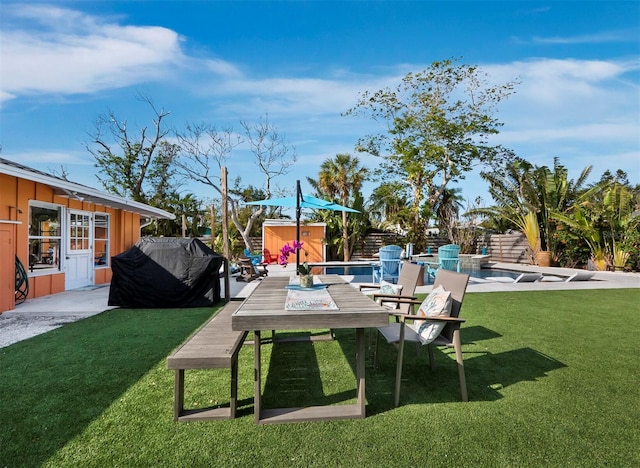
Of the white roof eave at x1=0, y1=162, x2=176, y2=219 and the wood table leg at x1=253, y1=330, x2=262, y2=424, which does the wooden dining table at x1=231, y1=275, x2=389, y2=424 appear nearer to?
the wood table leg at x1=253, y1=330, x2=262, y2=424

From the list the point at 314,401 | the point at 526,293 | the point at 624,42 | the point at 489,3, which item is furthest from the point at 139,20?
the point at 624,42

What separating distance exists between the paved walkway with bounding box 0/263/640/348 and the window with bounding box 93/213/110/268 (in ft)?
4.21

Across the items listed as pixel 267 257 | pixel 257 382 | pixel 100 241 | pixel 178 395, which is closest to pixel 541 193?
pixel 267 257

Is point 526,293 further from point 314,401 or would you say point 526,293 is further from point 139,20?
point 139,20

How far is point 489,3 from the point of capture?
10.7 metres

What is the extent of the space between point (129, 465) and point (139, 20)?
1174 centimetres

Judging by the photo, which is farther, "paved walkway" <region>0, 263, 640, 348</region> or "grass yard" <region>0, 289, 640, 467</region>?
"paved walkway" <region>0, 263, 640, 348</region>

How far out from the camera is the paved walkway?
519 centimetres

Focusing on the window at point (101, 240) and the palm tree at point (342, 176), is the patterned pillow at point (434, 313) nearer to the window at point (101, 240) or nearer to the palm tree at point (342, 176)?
the window at point (101, 240)

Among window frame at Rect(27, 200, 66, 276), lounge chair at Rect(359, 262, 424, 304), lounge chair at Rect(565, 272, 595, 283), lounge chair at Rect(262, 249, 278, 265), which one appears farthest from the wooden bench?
lounge chair at Rect(262, 249, 278, 265)

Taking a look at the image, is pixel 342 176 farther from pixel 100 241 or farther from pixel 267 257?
pixel 100 241

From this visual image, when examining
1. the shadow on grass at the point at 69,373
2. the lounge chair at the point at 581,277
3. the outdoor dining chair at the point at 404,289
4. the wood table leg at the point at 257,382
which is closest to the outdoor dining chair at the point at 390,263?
the outdoor dining chair at the point at 404,289

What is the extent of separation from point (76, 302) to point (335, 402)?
654 cm

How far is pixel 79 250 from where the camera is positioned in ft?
29.9
